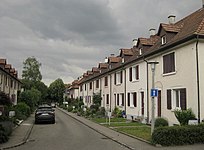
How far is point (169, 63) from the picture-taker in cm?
1864

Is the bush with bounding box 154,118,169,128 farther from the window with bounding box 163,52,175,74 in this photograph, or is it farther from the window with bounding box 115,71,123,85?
the window with bounding box 115,71,123,85

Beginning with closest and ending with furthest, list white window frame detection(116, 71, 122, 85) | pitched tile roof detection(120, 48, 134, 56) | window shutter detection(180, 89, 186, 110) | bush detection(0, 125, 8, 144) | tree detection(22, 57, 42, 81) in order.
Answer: bush detection(0, 125, 8, 144), window shutter detection(180, 89, 186, 110), pitched tile roof detection(120, 48, 134, 56), white window frame detection(116, 71, 122, 85), tree detection(22, 57, 42, 81)

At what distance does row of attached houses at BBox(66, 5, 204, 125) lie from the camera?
15.5 metres

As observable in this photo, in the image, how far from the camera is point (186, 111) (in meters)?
15.4

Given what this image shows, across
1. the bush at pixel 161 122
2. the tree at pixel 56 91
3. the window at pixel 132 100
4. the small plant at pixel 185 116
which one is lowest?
the bush at pixel 161 122

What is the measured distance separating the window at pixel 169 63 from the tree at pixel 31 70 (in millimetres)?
54463

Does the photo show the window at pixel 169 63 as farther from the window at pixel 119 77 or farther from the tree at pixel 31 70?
the tree at pixel 31 70

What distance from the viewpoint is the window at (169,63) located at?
18.1m

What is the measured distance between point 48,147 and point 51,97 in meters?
83.3

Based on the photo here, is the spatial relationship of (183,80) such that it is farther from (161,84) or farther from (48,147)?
(48,147)

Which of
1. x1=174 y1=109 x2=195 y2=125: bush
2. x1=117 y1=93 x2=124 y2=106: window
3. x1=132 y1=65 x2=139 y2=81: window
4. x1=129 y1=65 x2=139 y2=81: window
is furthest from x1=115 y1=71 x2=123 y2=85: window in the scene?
x1=174 y1=109 x2=195 y2=125: bush

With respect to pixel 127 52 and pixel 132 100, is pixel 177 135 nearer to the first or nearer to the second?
pixel 132 100

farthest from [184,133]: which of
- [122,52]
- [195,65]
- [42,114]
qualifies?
[122,52]

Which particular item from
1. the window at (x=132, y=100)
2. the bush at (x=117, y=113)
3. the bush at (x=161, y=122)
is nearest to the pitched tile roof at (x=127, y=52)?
the window at (x=132, y=100)
